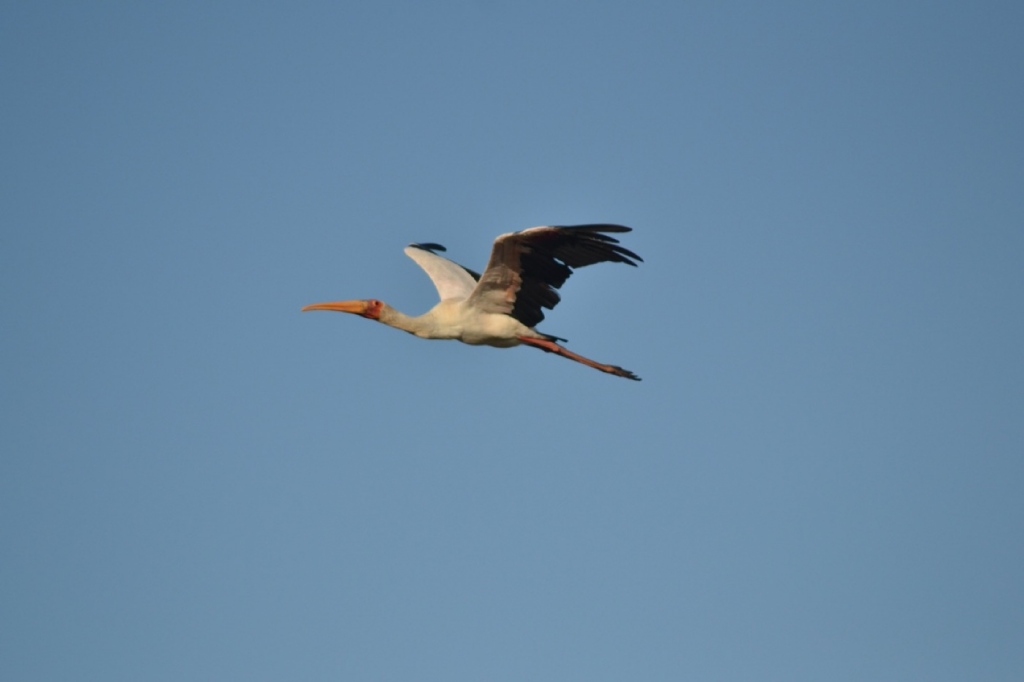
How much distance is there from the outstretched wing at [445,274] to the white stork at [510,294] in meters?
0.02

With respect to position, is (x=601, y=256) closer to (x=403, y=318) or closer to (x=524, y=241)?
(x=524, y=241)

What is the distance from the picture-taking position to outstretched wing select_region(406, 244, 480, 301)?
83.4 ft

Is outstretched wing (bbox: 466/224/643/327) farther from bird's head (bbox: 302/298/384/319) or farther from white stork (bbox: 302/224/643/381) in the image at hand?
bird's head (bbox: 302/298/384/319)

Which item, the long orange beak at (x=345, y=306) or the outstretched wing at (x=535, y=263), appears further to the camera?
the long orange beak at (x=345, y=306)

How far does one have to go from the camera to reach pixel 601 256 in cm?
2161

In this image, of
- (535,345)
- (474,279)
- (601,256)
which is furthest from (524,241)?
(474,279)

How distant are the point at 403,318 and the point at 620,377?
351cm

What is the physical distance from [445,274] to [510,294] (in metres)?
2.95

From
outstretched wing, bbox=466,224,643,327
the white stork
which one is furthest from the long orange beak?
outstretched wing, bbox=466,224,643,327

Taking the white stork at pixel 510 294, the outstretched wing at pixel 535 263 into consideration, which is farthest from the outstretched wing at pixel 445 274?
the outstretched wing at pixel 535 263

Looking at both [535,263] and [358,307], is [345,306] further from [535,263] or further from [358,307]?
[535,263]

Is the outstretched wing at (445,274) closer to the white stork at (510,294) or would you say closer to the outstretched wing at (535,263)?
the white stork at (510,294)

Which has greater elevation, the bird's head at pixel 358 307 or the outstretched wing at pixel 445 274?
the outstretched wing at pixel 445 274

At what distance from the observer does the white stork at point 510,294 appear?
852 inches
